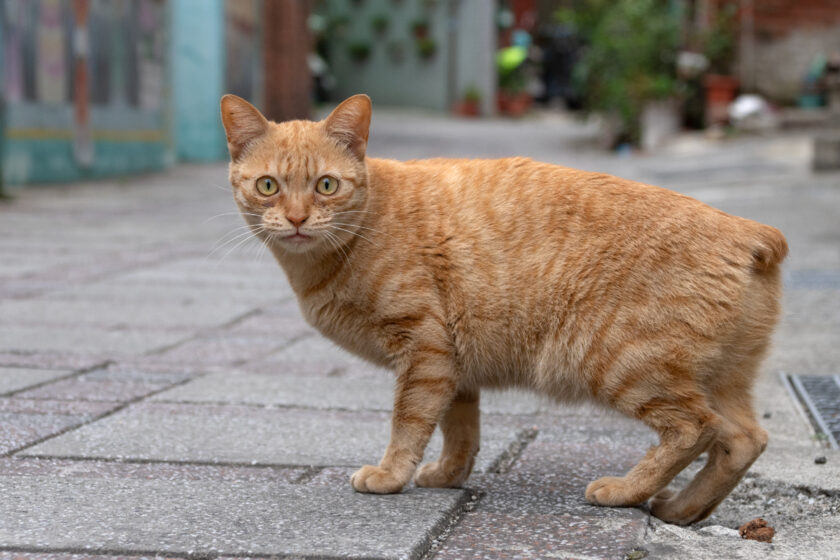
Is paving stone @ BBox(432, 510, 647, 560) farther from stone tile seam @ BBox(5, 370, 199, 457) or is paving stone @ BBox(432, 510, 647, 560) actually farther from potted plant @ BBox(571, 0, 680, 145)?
potted plant @ BBox(571, 0, 680, 145)

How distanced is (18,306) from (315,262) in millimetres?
3176

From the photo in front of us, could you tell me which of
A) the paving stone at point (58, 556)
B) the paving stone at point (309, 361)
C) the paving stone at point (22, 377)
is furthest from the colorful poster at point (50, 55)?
the paving stone at point (58, 556)

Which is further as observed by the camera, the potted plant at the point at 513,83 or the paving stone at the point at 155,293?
the potted plant at the point at 513,83

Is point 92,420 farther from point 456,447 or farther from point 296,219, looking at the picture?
point 456,447

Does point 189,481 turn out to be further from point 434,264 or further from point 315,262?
point 434,264

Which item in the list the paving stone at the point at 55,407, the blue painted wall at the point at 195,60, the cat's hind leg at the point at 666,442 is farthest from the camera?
the blue painted wall at the point at 195,60

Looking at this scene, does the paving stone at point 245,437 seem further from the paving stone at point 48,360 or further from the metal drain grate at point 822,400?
the metal drain grate at point 822,400

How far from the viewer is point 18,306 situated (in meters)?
5.53

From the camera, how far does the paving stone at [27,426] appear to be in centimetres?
318

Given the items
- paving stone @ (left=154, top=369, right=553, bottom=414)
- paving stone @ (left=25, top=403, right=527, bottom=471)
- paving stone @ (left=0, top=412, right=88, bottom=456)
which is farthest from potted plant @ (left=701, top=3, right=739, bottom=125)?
paving stone @ (left=0, top=412, right=88, bottom=456)

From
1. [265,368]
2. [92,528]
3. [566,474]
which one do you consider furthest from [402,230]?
[265,368]

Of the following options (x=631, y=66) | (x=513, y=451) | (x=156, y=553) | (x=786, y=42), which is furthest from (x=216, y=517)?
(x=631, y=66)

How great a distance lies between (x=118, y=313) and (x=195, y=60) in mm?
10902

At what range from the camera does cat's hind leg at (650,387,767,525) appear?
8.88 feet
